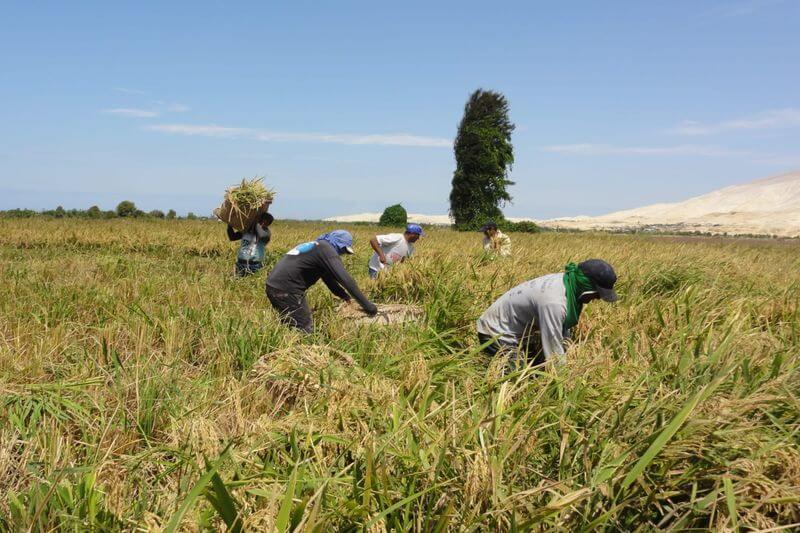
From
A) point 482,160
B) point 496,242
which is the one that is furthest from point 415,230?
point 482,160

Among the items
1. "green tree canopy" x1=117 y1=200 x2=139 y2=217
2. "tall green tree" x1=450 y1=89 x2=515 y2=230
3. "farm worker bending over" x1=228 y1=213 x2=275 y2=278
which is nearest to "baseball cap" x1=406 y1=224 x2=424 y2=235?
"farm worker bending over" x1=228 y1=213 x2=275 y2=278

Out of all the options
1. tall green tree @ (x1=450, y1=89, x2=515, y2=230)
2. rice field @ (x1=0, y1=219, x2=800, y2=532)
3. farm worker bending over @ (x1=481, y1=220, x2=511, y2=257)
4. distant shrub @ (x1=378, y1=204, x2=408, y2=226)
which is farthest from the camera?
tall green tree @ (x1=450, y1=89, x2=515, y2=230)

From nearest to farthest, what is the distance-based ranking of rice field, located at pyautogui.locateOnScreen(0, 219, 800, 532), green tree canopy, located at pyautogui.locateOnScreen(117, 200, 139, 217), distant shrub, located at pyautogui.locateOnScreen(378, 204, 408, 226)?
rice field, located at pyautogui.locateOnScreen(0, 219, 800, 532) < green tree canopy, located at pyautogui.locateOnScreen(117, 200, 139, 217) < distant shrub, located at pyautogui.locateOnScreen(378, 204, 408, 226)

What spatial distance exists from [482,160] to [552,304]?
35.9 meters

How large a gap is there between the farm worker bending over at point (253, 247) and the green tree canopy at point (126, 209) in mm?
21717

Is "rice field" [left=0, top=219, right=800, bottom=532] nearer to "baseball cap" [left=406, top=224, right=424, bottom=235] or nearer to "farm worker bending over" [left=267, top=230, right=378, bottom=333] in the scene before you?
"farm worker bending over" [left=267, top=230, right=378, bottom=333]

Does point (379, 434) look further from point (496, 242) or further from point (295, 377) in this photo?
point (496, 242)

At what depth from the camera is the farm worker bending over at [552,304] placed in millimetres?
3408

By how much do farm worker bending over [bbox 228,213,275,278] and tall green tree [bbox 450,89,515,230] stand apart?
3129 cm

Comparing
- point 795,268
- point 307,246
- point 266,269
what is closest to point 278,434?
point 307,246

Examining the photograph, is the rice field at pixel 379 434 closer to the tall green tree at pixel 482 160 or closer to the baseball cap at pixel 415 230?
the baseball cap at pixel 415 230

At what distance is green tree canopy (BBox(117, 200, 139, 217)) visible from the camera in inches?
1013

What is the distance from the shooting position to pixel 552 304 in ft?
11.2

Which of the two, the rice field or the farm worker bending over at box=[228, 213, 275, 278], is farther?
the farm worker bending over at box=[228, 213, 275, 278]
